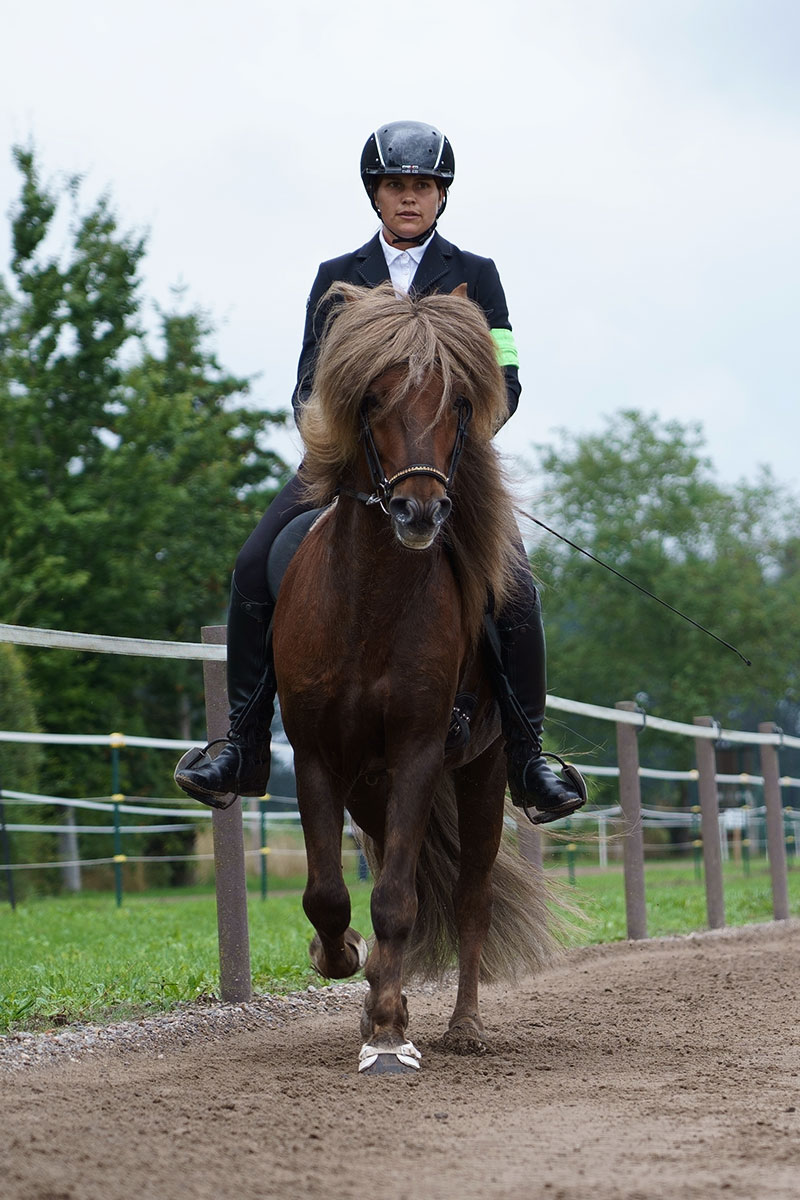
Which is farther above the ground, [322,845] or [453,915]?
[322,845]

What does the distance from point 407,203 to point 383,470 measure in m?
1.46

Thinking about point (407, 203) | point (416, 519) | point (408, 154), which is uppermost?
point (408, 154)

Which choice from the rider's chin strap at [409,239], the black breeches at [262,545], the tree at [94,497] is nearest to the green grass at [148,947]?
the black breeches at [262,545]

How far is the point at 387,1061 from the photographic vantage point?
429cm

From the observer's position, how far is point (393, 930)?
441 centimetres

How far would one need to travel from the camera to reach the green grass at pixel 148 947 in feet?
18.8

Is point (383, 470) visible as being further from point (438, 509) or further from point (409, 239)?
point (409, 239)

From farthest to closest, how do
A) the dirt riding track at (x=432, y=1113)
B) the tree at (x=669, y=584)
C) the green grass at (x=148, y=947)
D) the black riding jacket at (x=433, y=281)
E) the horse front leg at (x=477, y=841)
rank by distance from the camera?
the tree at (x=669, y=584), the green grass at (x=148, y=947), the horse front leg at (x=477, y=841), the black riding jacket at (x=433, y=281), the dirt riding track at (x=432, y=1113)

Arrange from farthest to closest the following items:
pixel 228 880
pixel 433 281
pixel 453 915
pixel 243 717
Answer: pixel 228 880, pixel 453 915, pixel 433 281, pixel 243 717

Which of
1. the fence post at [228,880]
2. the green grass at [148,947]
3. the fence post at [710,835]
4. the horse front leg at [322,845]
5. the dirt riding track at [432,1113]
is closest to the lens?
the dirt riding track at [432,1113]

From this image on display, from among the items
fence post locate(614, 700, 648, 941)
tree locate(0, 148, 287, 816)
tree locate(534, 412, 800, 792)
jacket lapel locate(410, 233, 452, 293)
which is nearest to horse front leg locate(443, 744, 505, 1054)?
jacket lapel locate(410, 233, 452, 293)

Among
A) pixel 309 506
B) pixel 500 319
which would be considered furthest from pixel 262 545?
pixel 500 319

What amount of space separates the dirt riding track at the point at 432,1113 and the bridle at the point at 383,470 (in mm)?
1708

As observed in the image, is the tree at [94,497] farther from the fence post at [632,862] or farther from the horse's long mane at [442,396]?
the horse's long mane at [442,396]
